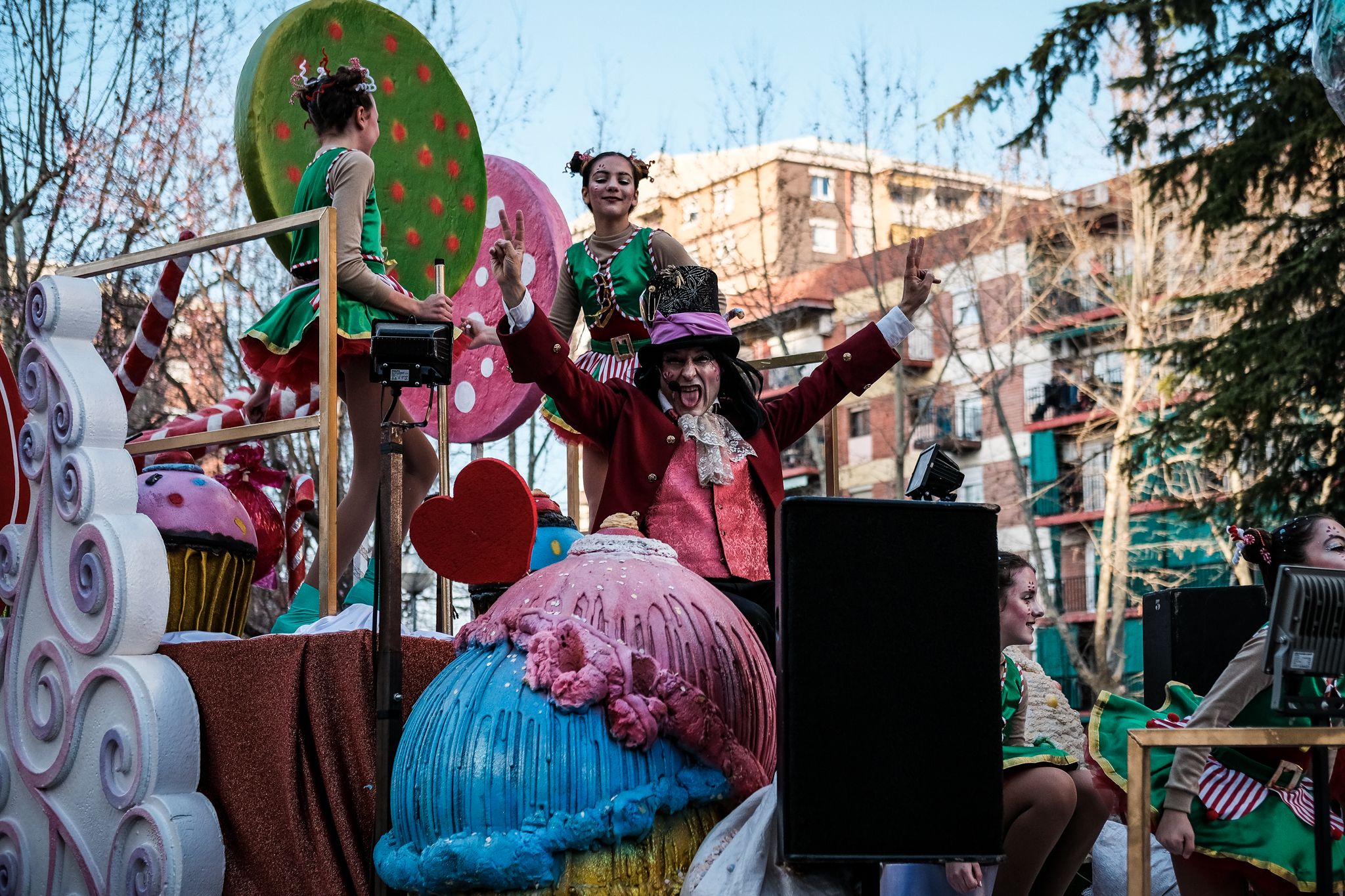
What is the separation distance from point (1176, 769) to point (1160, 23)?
41.8 feet

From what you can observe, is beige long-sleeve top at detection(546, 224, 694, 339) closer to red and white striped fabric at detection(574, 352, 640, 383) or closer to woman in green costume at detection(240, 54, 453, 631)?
red and white striped fabric at detection(574, 352, 640, 383)

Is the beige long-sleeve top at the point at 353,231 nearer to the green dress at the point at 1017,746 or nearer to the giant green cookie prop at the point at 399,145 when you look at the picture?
the giant green cookie prop at the point at 399,145

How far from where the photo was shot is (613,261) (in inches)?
250

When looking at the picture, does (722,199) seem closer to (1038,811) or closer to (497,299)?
(497,299)

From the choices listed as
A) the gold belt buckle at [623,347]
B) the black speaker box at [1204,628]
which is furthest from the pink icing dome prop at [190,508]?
the black speaker box at [1204,628]

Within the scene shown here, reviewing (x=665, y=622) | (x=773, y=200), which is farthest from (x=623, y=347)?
(x=773, y=200)

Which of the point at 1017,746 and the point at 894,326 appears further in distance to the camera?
the point at 894,326

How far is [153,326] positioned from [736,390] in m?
2.56

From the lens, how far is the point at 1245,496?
47.3 ft

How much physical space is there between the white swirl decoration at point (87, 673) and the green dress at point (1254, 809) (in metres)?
2.62

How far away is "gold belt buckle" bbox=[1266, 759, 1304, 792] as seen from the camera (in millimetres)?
4039

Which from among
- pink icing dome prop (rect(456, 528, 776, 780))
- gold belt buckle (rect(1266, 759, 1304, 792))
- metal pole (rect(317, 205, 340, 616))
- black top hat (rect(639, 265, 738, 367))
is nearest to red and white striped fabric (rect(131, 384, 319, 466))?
metal pole (rect(317, 205, 340, 616))

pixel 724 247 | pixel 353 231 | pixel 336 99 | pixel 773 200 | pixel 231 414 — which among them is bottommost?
pixel 231 414

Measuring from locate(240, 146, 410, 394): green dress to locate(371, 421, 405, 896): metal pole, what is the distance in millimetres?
1051
